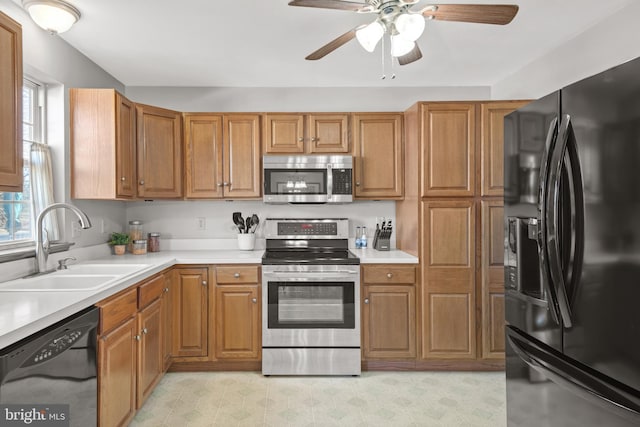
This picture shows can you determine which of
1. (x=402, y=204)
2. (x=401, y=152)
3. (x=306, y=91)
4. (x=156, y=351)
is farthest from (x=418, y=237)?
(x=156, y=351)

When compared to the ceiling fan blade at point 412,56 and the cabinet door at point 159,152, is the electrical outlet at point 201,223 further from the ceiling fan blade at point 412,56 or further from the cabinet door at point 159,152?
the ceiling fan blade at point 412,56

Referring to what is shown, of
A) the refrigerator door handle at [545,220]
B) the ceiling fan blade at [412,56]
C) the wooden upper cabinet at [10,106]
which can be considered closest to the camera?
the refrigerator door handle at [545,220]

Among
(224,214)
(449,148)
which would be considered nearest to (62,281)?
(224,214)

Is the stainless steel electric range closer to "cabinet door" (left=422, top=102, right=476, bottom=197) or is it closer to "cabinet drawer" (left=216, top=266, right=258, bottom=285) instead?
"cabinet drawer" (left=216, top=266, right=258, bottom=285)

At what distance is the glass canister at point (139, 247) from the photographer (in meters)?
3.35

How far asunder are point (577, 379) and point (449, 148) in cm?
201

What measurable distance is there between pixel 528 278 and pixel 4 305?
7.09ft

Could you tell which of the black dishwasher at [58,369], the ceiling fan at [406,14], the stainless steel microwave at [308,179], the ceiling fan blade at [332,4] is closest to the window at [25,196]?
the black dishwasher at [58,369]

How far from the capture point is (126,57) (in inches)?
118

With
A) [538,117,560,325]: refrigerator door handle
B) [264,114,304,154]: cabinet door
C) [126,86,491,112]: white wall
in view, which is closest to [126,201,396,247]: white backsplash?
[264,114,304,154]: cabinet door

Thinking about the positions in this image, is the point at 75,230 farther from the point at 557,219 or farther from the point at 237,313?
the point at 557,219

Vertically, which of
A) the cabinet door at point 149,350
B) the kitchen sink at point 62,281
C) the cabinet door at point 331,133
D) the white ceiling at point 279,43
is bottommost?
the cabinet door at point 149,350

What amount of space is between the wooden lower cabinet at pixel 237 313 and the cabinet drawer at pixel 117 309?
0.82 meters

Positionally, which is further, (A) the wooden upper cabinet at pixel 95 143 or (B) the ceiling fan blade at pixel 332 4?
(A) the wooden upper cabinet at pixel 95 143
